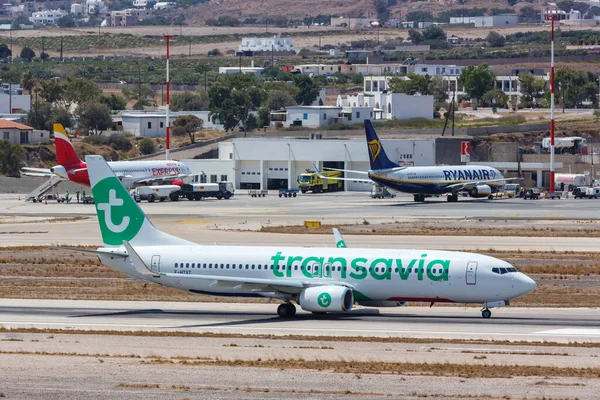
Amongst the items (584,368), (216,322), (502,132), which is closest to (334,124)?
(502,132)

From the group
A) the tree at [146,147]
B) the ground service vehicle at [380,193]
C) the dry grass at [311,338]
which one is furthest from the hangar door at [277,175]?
the dry grass at [311,338]

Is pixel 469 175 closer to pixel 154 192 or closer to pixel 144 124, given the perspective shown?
pixel 154 192

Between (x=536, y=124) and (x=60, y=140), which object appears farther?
(x=536, y=124)

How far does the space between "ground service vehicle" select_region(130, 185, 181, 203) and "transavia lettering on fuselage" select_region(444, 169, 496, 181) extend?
109 ft

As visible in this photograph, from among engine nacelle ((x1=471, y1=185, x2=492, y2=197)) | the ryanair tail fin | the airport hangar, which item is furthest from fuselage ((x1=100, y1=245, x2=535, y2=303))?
the airport hangar

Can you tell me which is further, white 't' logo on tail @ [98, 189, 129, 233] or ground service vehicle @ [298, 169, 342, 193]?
ground service vehicle @ [298, 169, 342, 193]

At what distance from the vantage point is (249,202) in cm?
13450

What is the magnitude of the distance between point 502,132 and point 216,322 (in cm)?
13766

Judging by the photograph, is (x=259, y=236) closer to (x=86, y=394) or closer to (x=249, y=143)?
(x=86, y=394)

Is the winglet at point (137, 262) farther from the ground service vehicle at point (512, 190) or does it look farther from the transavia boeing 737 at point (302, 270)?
the ground service vehicle at point (512, 190)

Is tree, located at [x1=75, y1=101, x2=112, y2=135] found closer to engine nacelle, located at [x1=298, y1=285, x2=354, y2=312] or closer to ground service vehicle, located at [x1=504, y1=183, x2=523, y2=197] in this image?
ground service vehicle, located at [x1=504, y1=183, x2=523, y2=197]

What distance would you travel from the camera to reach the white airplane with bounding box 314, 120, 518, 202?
129625mm

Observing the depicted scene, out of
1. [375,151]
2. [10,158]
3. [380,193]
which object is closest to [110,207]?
[375,151]

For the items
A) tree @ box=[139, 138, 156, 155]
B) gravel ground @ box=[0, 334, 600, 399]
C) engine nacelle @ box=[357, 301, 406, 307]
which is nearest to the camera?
gravel ground @ box=[0, 334, 600, 399]
